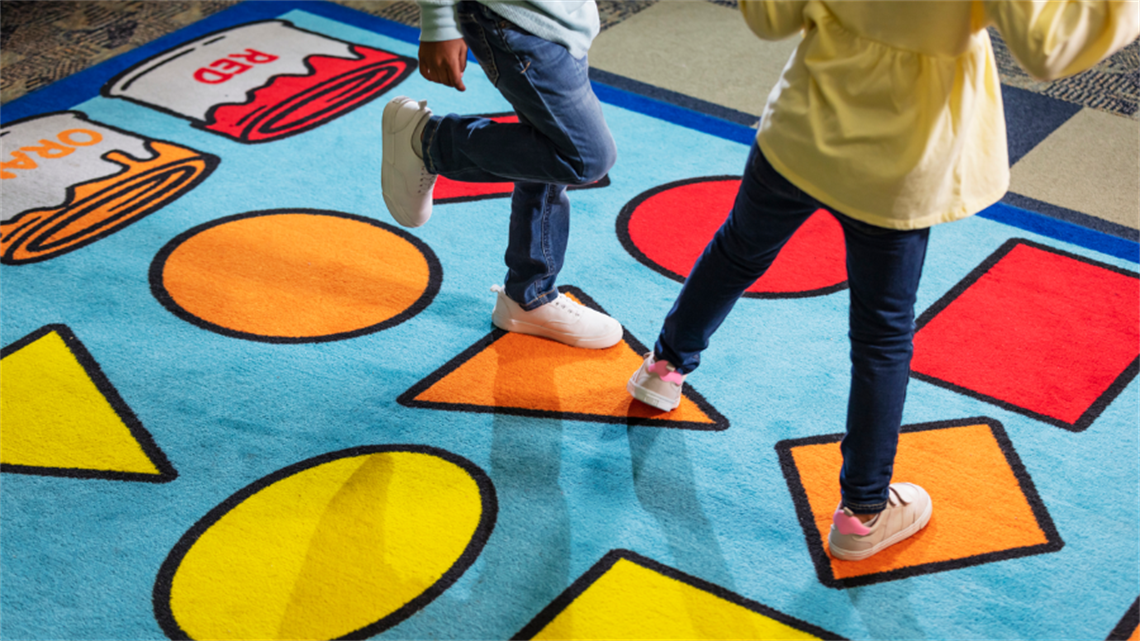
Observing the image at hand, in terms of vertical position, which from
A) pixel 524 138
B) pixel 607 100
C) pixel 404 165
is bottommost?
pixel 607 100

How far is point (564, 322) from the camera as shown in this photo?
190 centimetres

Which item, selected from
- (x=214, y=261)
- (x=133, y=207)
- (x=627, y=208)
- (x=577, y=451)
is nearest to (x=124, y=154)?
(x=133, y=207)

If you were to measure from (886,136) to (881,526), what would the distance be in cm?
61

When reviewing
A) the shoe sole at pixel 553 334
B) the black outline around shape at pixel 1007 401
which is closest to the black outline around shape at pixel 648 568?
the shoe sole at pixel 553 334

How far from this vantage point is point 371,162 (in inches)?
98.3

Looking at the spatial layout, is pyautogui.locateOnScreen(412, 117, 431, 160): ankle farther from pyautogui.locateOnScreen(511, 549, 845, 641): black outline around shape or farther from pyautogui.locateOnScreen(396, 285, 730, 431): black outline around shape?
pyautogui.locateOnScreen(511, 549, 845, 641): black outline around shape

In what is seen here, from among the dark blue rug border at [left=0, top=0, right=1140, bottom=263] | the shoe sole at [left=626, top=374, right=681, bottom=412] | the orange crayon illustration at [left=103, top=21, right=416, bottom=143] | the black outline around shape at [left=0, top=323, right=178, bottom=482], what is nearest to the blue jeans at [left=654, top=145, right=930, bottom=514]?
the shoe sole at [left=626, top=374, right=681, bottom=412]

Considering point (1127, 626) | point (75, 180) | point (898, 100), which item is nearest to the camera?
point (898, 100)

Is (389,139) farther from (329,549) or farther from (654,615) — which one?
(654,615)

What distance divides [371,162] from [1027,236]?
60.8 inches

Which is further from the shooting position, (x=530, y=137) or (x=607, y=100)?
(x=607, y=100)

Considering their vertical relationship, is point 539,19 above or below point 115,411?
above

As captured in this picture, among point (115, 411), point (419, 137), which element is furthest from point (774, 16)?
point (115, 411)

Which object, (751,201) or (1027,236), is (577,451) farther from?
(1027,236)
